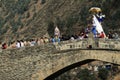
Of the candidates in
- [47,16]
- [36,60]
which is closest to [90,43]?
[36,60]

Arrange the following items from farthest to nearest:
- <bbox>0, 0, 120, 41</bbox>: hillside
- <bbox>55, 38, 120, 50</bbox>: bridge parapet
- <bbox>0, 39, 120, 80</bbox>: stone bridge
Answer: <bbox>0, 0, 120, 41</bbox>: hillside
<bbox>0, 39, 120, 80</bbox>: stone bridge
<bbox>55, 38, 120, 50</bbox>: bridge parapet

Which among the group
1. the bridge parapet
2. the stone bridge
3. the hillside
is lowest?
the stone bridge

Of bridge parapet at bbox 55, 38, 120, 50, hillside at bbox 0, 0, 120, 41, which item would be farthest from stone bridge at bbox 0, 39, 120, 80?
hillside at bbox 0, 0, 120, 41

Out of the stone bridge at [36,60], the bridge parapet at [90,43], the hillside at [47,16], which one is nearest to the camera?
the bridge parapet at [90,43]

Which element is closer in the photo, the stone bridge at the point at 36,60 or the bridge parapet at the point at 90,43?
the bridge parapet at the point at 90,43

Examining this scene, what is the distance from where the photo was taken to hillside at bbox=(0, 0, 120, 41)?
59.8 metres

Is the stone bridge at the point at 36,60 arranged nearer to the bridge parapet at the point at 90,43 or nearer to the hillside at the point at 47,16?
the bridge parapet at the point at 90,43

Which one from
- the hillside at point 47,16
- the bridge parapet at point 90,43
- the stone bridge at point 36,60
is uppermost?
the hillside at point 47,16

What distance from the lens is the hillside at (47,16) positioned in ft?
196

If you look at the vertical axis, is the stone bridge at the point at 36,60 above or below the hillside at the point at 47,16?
below

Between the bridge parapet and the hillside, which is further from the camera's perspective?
the hillside

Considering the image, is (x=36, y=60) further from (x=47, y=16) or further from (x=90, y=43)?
(x=47, y=16)

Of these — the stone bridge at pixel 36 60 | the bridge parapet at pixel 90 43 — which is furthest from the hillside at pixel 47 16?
the stone bridge at pixel 36 60

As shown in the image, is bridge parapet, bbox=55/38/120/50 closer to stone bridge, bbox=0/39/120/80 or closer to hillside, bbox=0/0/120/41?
stone bridge, bbox=0/39/120/80
